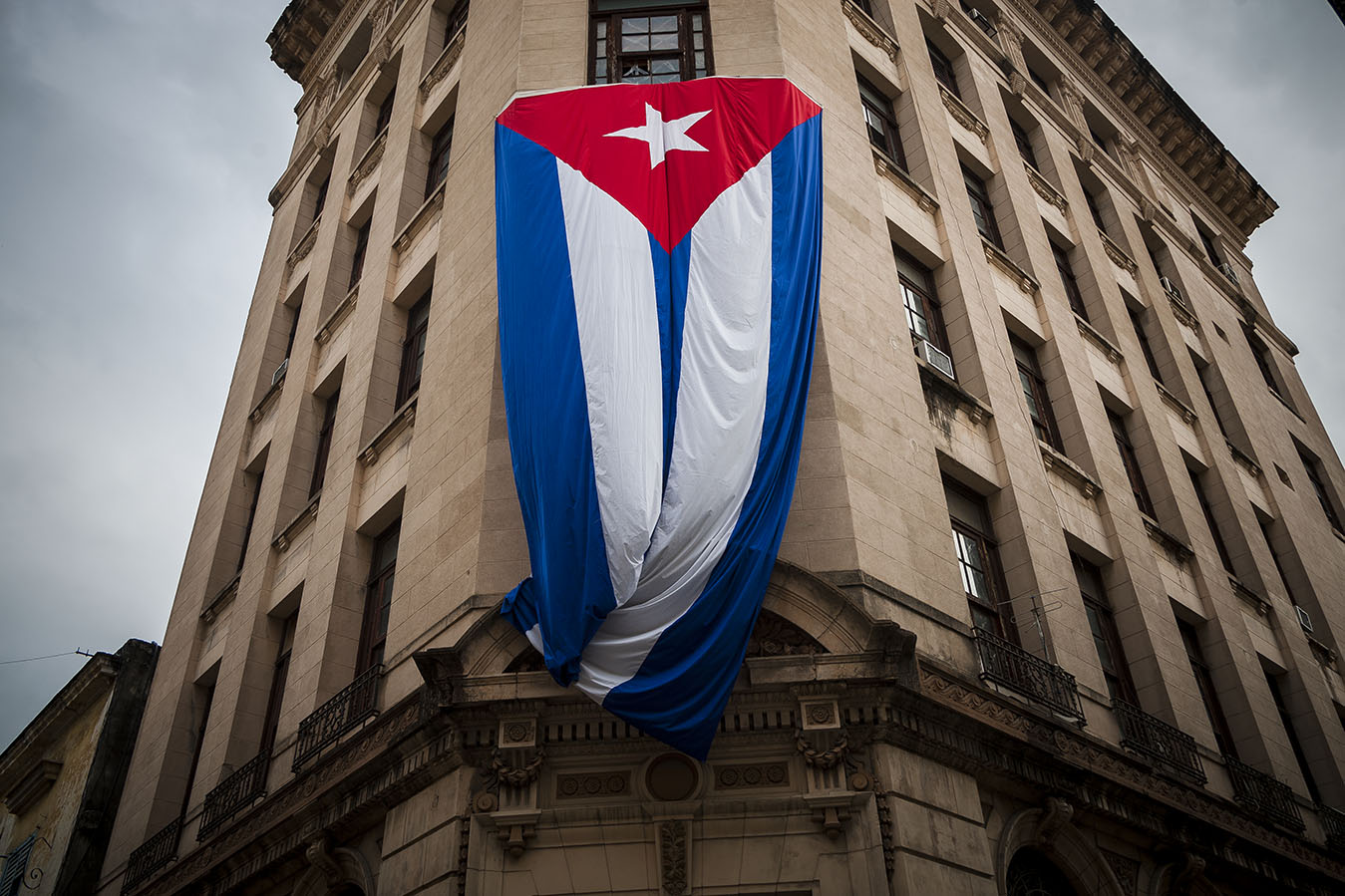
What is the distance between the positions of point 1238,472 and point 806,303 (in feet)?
52.2

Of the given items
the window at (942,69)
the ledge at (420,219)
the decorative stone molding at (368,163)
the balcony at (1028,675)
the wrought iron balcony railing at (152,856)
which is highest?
the window at (942,69)

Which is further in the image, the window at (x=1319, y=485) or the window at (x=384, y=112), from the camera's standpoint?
the window at (x=1319, y=485)

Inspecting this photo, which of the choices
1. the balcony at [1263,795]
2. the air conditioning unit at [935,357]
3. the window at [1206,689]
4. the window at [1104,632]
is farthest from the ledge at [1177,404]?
the balcony at [1263,795]

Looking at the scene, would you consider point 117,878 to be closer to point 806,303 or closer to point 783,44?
point 806,303

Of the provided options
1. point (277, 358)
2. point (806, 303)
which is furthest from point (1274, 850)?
point (277, 358)

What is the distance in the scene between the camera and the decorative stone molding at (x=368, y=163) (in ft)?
77.0

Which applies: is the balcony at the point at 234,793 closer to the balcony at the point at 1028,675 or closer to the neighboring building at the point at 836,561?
the neighboring building at the point at 836,561

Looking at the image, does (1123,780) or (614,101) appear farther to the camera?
(614,101)

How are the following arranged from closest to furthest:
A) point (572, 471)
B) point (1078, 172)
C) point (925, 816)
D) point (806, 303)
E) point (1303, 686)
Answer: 1. point (925, 816)
2. point (572, 471)
3. point (806, 303)
4. point (1303, 686)
5. point (1078, 172)

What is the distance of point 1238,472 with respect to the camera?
24.5 metres

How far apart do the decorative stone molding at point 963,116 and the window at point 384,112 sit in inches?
486

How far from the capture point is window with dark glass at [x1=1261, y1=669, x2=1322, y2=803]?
18.9 metres

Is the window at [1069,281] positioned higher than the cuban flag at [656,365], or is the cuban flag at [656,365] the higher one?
the window at [1069,281]

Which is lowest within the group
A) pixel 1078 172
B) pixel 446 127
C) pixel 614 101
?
pixel 614 101
